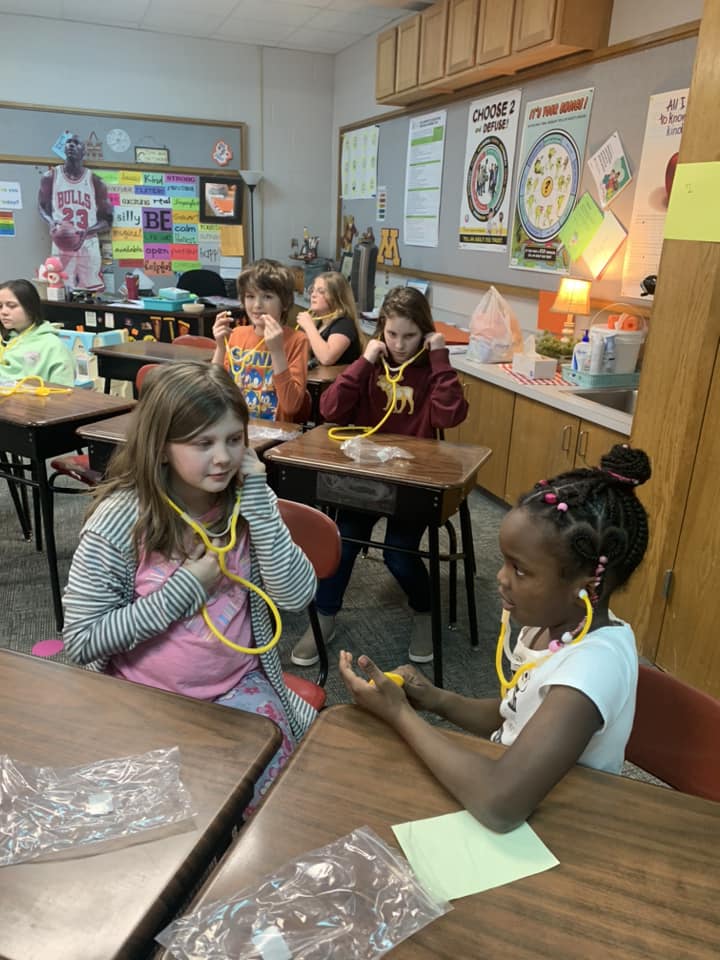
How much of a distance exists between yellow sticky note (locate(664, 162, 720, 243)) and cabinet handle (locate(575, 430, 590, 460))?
2.98 feet

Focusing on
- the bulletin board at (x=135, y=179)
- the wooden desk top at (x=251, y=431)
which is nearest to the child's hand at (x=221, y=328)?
the wooden desk top at (x=251, y=431)

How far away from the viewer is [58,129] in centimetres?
561

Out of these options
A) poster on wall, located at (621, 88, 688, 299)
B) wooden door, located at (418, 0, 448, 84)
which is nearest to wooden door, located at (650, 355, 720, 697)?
poster on wall, located at (621, 88, 688, 299)

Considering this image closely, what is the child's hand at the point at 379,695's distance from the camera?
34.5 inches

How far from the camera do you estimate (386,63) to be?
464 centimetres

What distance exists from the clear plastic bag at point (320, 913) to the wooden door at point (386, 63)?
16.2 feet

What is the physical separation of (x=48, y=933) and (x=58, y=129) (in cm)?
637

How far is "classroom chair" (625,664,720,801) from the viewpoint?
3.18ft

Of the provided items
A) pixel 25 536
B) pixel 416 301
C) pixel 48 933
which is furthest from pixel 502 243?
pixel 48 933

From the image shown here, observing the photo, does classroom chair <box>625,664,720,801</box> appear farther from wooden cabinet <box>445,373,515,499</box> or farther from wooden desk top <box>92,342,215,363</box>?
wooden desk top <box>92,342,215,363</box>

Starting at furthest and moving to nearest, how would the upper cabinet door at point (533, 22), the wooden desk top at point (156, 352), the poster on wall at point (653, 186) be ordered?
Answer: the wooden desk top at point (156, 352)
the upper cabinet door at point (533, 22)
the poster on wall at point (653, 186)

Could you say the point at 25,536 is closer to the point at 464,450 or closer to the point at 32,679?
the point at 464,450

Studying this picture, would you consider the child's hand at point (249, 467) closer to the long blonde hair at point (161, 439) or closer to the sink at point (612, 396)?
the long blonde hair at point (161, 439)

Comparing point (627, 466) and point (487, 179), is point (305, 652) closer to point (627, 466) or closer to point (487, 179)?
point (627, 466)
